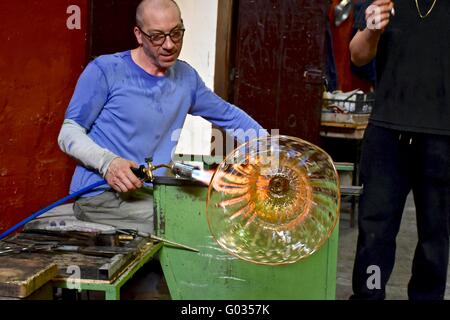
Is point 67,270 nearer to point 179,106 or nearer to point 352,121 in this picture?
point 179,106

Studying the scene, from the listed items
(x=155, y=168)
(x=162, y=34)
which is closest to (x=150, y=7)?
(x=162, y=34)

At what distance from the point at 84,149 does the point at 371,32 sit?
1398 mm

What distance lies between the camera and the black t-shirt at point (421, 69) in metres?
3.11

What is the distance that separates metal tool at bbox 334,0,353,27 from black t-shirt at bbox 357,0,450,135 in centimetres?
389

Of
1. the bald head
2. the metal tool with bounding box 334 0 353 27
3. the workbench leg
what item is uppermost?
the metal tool with bounding box 334 0 353 27

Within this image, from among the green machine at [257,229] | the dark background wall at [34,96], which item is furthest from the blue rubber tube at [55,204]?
the dark background wall at [34,96]

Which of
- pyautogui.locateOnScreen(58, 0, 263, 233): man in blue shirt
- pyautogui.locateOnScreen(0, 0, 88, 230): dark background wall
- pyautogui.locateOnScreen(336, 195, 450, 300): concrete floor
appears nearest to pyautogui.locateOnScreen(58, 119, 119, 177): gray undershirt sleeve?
pyautogui.locateOnScreen(58, 0, 263, 233): man in blue shirt

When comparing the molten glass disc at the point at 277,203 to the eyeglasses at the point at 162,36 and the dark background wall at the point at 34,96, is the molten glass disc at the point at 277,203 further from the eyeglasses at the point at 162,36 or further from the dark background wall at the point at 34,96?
the dark background wall at the point at 34,96

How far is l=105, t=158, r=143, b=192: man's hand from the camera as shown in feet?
8.05

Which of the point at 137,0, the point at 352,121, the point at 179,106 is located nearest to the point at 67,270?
the point at 179,106

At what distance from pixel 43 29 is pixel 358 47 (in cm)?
174

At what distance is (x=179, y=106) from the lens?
3.13m

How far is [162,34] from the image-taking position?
2928 millimetres

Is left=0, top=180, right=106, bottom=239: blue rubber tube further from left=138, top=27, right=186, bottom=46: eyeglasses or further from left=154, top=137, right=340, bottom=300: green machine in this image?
left=138, top=27, right=186, bottom=46: eyeglasses
